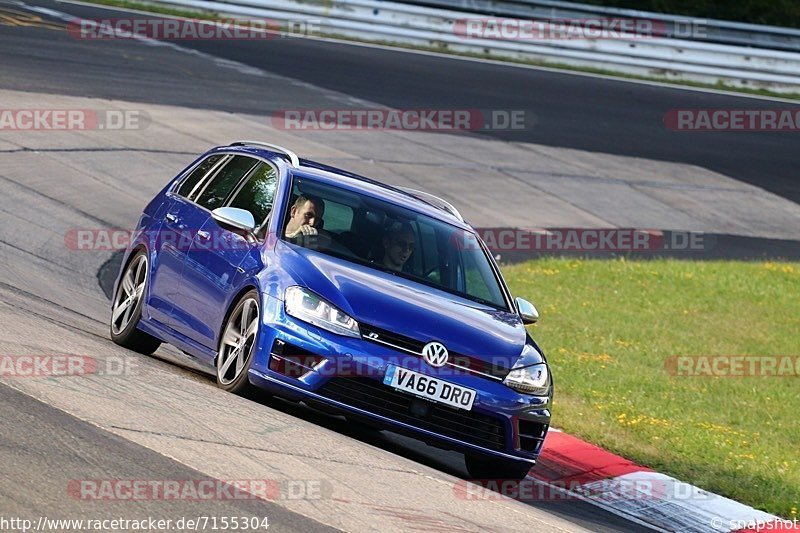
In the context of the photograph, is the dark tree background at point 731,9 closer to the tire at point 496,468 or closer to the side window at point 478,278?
the side window at point 478,278

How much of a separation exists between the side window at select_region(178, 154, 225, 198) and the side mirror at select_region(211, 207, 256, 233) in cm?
136

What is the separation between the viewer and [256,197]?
371 inches

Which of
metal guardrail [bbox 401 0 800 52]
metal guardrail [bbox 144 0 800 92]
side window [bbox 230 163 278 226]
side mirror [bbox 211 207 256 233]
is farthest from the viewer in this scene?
metal guardrail [bbox 401 0 800 52]

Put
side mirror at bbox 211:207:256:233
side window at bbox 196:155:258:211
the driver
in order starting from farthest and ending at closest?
side window at bbox 196:155:258:211, the driver, side mirror at bbox 211:207:256:233

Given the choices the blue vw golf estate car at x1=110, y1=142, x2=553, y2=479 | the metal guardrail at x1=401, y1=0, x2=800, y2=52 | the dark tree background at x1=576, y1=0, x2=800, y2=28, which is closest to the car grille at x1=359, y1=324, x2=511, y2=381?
the blue vw golf estate car at x1=110, y1=142, x2=553, y2=479

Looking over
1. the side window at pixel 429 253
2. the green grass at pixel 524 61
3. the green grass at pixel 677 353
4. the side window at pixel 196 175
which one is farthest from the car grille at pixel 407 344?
the green grass at pixel 524 61

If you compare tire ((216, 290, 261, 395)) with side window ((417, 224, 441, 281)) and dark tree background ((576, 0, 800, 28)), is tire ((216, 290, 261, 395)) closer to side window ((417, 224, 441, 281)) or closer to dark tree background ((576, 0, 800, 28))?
side window ((417, 224, 441, 281))

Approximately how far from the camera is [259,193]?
942 cm

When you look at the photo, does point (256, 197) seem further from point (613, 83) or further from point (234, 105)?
point (613, 83)

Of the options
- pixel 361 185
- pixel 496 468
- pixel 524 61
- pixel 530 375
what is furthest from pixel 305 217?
pixel 524 61

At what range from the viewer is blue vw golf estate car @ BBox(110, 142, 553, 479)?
796 centimetres

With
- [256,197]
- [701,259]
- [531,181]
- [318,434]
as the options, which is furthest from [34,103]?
[318,434]

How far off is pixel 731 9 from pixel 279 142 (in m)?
18.3

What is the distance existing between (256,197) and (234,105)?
14.0 m
